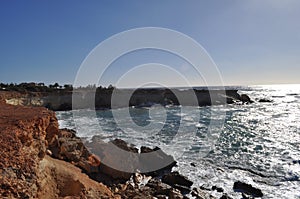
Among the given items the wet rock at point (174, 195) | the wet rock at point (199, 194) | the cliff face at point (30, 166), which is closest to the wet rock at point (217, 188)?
the wet rock at point (199, 194)

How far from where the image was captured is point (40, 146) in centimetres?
550

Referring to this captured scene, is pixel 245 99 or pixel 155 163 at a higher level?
pixel 245 99

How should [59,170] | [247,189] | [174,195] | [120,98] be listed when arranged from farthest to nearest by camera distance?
[120,98]
[247,189]
[174,195]
[59,170]

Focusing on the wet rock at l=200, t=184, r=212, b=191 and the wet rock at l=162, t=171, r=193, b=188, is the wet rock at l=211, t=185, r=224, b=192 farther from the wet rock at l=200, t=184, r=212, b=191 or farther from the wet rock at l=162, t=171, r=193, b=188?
the wet rock at l=162, t=171, r=193, b=188

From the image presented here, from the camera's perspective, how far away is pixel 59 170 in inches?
260

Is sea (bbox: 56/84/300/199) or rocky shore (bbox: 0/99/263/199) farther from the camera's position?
sea (bbox: 56/84/300/199)

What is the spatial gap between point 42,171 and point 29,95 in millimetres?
44985

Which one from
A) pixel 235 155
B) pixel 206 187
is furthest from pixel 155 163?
pixel 235 155

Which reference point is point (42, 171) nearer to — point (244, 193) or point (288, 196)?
point (244, 193)

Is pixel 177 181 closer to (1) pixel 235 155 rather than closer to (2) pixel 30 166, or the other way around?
(1) pixel 235 155

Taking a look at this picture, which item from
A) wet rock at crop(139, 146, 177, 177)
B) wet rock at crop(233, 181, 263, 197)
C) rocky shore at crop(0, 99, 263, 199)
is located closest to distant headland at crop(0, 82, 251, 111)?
wet rock at crop(139, 146, 177, 177)

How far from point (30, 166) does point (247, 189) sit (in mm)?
9220

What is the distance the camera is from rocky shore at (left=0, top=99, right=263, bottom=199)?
4.27 meters

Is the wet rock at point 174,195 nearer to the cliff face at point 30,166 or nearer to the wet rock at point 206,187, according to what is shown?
the wet rock at point 206,187
